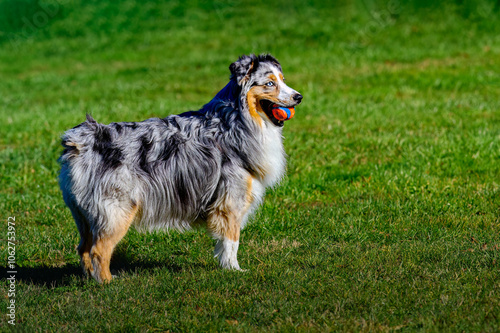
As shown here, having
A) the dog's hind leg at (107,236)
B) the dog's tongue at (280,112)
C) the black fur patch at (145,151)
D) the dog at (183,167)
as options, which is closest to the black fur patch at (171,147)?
the dog at (183,167)

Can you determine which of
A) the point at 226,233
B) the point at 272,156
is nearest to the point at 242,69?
the point at 272,156

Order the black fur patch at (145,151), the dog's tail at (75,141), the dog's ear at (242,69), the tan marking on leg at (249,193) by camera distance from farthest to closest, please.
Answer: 1. the tan marking on leg at (249,193)
2. the dog's ear at (242,69)
3. the black fur patch at (145,151)
4. the dog's tail at (75,141)

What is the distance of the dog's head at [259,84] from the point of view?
555cm

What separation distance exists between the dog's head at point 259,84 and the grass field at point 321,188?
5.05 ft

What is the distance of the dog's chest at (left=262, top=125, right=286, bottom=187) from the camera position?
5692 mm

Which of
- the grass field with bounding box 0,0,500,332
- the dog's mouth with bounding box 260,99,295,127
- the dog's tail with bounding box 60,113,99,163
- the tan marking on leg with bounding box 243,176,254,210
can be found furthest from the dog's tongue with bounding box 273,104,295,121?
the dog's tail with bounding box 60,113,99,163

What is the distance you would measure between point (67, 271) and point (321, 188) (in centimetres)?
363

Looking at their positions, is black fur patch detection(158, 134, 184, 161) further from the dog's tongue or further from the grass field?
the grass field

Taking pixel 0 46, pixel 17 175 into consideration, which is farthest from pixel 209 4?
pixel 17 175

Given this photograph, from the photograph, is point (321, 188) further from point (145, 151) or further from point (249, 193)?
point (145, 151)

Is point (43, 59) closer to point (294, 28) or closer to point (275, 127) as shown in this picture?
point (294, 28)

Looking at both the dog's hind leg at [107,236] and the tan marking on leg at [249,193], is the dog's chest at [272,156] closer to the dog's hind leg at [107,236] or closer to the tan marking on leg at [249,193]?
the tan marking on leg at [249,193]

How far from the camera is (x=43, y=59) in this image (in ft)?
70.5

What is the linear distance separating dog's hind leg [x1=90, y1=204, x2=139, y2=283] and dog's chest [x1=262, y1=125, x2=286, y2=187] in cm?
125
